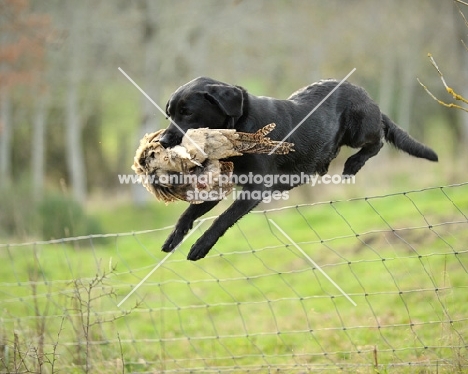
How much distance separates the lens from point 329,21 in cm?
1970

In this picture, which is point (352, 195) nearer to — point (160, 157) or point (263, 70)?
point (263, 70)

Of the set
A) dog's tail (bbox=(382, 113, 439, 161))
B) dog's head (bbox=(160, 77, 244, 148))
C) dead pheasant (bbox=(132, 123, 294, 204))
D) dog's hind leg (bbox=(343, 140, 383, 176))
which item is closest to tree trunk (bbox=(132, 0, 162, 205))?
dog's tail (bbox=(382, 113, 439, 161))

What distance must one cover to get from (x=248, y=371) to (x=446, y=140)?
18.4 m

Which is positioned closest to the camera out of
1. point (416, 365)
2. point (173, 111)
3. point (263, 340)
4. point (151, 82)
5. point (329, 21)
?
point (416, 365)

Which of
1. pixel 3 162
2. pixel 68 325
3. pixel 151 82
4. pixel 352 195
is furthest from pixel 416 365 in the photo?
pixel 3 162

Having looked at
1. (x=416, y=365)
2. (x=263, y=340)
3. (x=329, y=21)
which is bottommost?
(x=263, y=340)

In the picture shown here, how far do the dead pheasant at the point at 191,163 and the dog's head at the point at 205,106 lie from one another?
315 mm

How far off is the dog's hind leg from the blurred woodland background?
10905 mm

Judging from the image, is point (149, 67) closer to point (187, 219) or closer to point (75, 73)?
point (75, 73)

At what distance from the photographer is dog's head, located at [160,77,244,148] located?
4.18 metres

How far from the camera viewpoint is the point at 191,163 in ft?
11.9

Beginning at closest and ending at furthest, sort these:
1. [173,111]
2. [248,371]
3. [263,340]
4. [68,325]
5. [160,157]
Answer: [160,157] < [173,111] < [248,371] < [263,340] < [68,325]

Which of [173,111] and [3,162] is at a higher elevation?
[173,111]

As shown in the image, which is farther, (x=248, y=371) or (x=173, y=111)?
(x=248, y=371)
